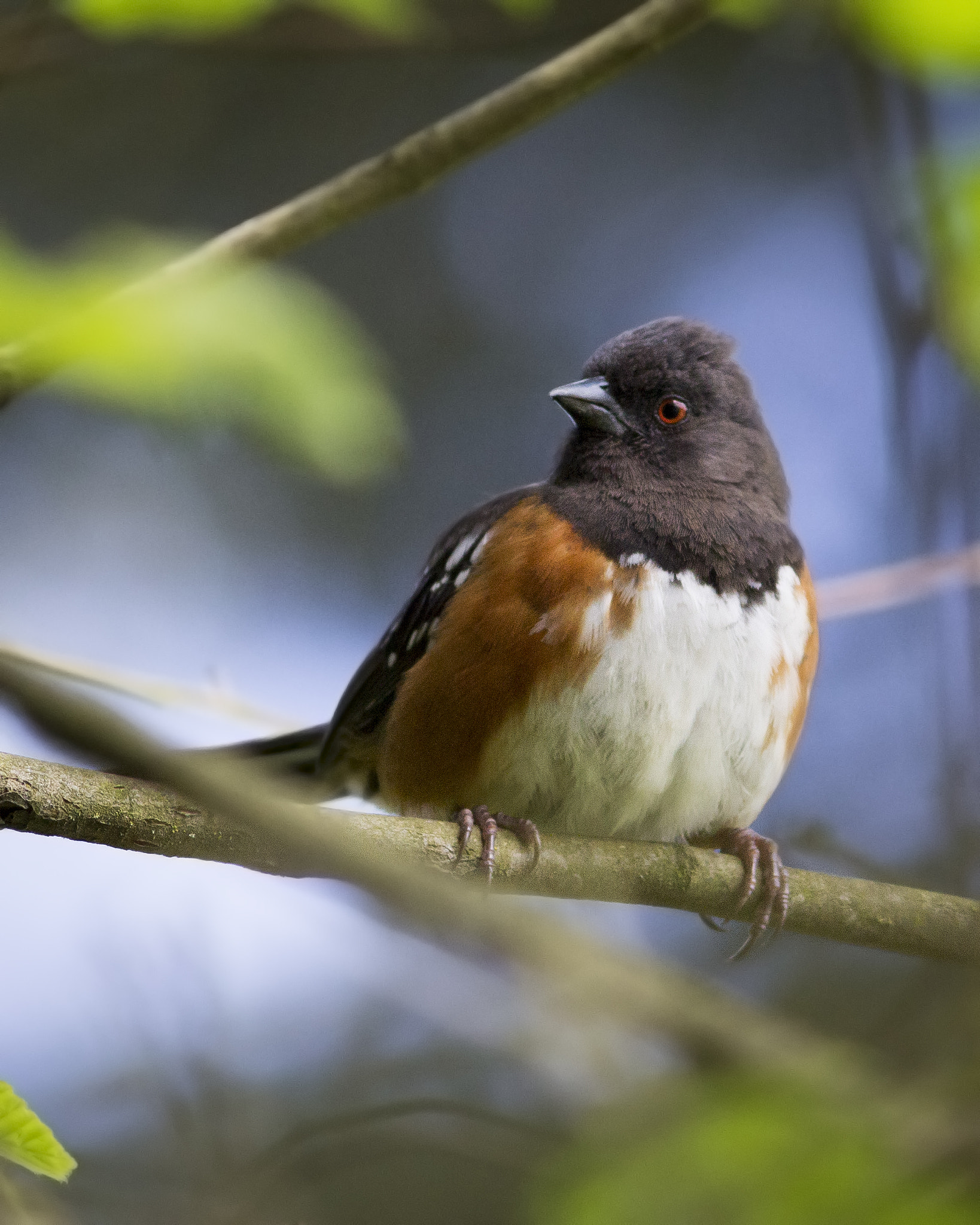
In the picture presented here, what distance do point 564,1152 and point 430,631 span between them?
124 cm

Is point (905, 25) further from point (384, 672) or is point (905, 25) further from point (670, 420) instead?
point (384, 672)

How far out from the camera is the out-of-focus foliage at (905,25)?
2.26m

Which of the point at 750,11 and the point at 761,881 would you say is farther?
the point at 761,881

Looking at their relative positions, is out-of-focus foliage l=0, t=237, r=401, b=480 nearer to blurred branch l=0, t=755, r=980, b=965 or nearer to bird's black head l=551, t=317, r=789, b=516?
bird's black head l=551, t=317, r=789, b=516

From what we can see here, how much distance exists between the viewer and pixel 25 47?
2082 millimetres

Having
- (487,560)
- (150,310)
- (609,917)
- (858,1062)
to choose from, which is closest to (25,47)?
(150,310)

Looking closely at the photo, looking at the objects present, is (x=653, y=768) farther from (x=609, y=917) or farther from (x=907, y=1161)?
(x=907, y=1161)

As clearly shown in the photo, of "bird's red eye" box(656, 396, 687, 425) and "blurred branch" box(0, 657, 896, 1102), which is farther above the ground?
"bird's red eye" box(656, 396, 687, 425)

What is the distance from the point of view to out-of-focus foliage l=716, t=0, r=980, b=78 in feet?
7.41

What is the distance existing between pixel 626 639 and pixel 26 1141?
1708 mm

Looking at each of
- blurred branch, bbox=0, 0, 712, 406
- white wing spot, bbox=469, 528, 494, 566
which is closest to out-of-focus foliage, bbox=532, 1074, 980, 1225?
white wing spot, bbox=469, 528, 494, 566

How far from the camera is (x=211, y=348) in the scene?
7.76 ft

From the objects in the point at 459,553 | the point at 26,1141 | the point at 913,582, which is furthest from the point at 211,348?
the point at 913,582

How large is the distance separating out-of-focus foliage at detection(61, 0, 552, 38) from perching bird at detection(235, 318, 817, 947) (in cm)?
96
